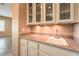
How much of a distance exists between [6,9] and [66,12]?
2.57ft

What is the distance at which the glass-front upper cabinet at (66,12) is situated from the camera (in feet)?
5.42

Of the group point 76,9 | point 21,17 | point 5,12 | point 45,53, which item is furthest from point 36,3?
point 45,53

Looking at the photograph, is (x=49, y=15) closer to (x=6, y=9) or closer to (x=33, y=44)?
(x=33, y=44)

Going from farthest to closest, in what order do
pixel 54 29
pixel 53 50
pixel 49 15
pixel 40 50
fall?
pixel 54 29
pixel 49 15
pixel 40 50
pixel 53 50

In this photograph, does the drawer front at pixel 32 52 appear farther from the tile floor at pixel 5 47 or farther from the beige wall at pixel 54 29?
the beige wall at pixel 54 29

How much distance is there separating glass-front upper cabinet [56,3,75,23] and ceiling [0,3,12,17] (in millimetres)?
607

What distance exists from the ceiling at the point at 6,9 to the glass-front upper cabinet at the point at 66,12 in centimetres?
61

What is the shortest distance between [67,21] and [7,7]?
0.81 meters

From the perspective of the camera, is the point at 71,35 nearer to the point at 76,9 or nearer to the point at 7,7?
the point at 76,9

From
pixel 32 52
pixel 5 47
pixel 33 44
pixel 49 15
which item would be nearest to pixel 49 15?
pixel 49 15

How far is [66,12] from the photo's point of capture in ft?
5.73

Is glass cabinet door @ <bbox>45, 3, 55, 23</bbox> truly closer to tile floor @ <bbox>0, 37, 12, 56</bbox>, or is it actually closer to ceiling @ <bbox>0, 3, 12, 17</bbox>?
ceiling @ <bbox>0, 3, 12, 17</bbox>

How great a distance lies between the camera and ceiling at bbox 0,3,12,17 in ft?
4.85

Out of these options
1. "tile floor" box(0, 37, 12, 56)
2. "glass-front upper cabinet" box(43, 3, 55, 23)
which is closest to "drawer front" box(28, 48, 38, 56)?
"tile floor" box(0, 37, 12, 56)
